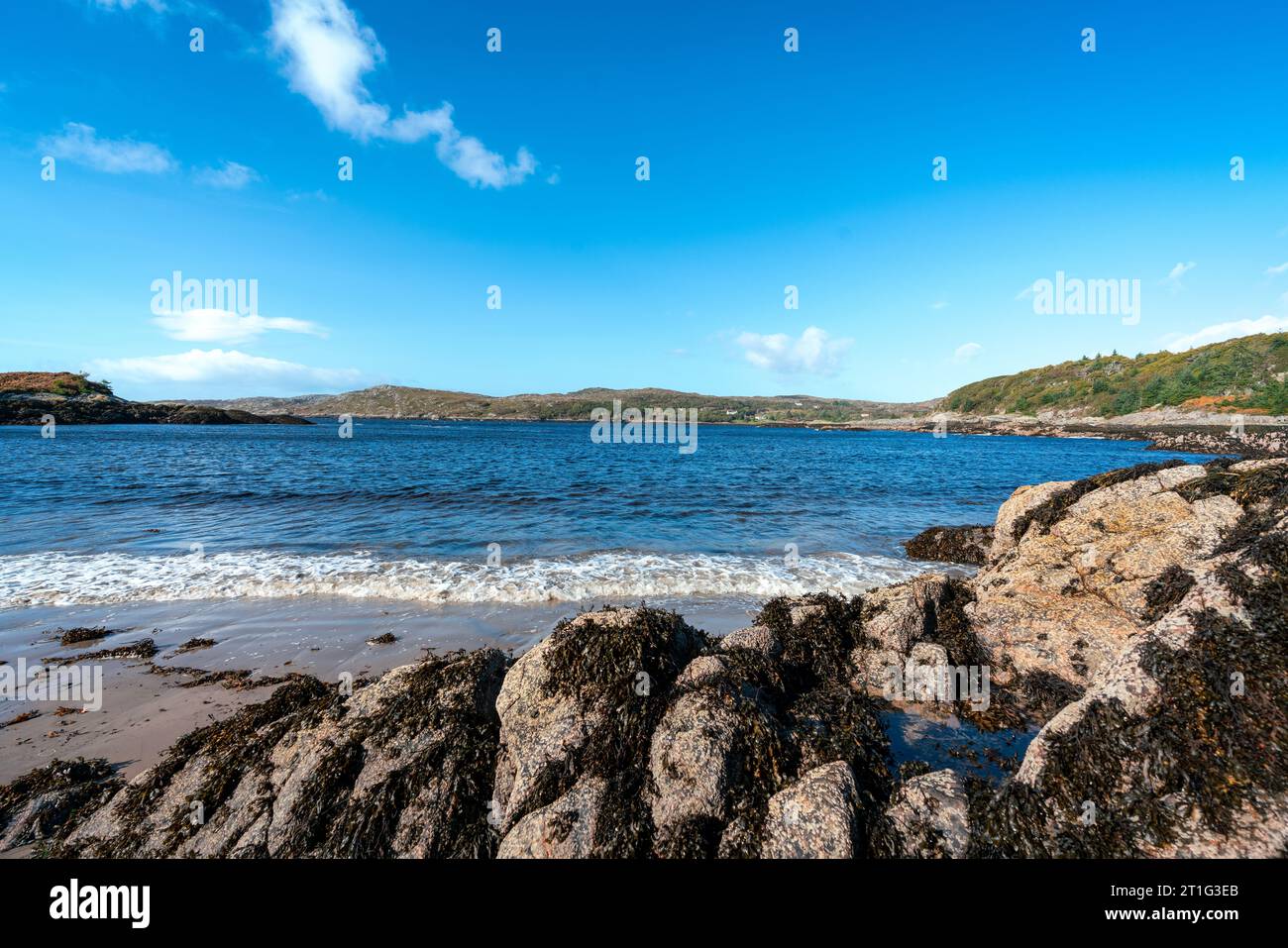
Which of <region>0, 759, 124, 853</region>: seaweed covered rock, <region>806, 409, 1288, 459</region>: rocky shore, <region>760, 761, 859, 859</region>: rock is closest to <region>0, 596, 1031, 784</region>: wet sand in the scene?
<region>0, 759, 124, 853</region>: seaweed covered rock

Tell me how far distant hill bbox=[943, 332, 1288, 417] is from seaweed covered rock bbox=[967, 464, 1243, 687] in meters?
119

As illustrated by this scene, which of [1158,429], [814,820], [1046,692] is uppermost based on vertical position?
[1158,429]

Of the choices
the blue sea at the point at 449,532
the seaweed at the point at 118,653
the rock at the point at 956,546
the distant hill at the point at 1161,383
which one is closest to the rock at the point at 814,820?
the blue sea at the point at 449,532

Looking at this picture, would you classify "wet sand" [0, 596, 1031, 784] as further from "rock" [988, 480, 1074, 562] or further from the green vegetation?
the green vegetation

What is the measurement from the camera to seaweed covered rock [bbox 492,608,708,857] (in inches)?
171

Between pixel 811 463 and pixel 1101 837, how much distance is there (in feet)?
165

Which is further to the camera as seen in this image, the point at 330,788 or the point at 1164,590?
the point at 1164,590

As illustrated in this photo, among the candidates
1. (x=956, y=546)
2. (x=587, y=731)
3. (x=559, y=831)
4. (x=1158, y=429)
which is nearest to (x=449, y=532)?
(x=587, y=731)

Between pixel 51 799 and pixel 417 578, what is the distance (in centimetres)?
810

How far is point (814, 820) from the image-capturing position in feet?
13.9

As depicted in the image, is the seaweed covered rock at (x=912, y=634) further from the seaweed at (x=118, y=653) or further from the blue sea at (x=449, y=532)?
the seaweed at (x=118, y=653)

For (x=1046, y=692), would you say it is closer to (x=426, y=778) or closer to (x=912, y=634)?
(x=912, y=634)
